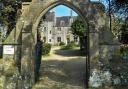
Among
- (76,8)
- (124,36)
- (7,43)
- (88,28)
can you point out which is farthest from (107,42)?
(124,36)

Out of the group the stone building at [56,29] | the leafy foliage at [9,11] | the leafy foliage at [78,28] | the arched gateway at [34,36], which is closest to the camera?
the arched gateway at [34,36]

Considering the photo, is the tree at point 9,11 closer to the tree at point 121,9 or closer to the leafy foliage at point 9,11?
the leafy foliage at point 9,11

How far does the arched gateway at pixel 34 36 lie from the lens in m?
16.1

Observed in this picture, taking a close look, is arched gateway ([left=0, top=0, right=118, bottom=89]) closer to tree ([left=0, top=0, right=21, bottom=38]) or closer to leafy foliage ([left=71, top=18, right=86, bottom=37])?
tree ([left=0, top=0, right=21, bottom=38])

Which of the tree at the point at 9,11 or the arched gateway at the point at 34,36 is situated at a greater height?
the tree at the point at 9,11

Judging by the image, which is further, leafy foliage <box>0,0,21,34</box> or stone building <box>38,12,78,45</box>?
stone building <box>38,12,78,45</box>

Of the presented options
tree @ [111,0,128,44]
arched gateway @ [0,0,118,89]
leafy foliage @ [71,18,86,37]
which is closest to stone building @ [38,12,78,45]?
leafy foliage @ [71,18,86,37]

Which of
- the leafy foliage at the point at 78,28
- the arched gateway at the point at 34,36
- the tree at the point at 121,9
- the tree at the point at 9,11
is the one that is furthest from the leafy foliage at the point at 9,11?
the leafy foliage at the point at 78,28

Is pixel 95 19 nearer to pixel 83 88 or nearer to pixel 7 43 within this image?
pixel 83 88

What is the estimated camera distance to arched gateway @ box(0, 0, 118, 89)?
52.9 ft

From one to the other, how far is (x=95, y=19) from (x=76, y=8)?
3.68 ft

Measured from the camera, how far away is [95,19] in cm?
1617

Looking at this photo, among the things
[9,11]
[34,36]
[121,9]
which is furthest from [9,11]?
[34,36]

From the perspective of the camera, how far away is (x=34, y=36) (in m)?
16.6
